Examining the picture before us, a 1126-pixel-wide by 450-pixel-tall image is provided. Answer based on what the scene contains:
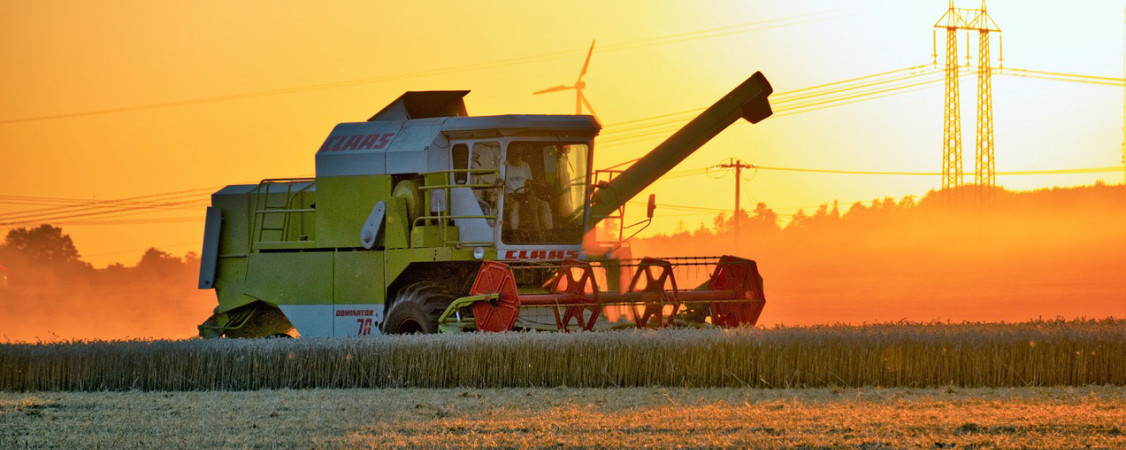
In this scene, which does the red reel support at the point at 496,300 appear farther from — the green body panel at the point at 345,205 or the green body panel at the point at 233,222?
the green body panel at the point at 233,222

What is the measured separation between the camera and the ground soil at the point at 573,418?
1143 centimetres

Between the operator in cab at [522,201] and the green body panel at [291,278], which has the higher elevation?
the operator in cab at [522,201]

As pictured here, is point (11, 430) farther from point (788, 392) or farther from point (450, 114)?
point (450, 114)

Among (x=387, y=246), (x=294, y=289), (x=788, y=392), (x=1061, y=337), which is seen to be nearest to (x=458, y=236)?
(x=387, y=246)

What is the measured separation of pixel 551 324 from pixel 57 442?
Answer: 340 inches

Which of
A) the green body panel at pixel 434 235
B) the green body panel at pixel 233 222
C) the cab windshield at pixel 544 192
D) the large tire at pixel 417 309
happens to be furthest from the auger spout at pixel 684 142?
the green body panel at pixel 233 222

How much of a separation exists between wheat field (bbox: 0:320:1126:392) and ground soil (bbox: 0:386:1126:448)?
453 mm

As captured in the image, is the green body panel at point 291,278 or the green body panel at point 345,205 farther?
the green body panel at point 291,278

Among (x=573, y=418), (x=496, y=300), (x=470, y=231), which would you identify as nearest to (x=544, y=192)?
(x=470, y=231)

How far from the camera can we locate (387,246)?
20562mm

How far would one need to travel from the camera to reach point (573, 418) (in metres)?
12.8

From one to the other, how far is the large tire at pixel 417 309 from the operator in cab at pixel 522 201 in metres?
1.40

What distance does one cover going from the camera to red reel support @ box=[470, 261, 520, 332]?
1803 cm

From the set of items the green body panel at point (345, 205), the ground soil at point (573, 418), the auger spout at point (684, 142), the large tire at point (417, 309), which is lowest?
the ground soil at point (573, 418)
